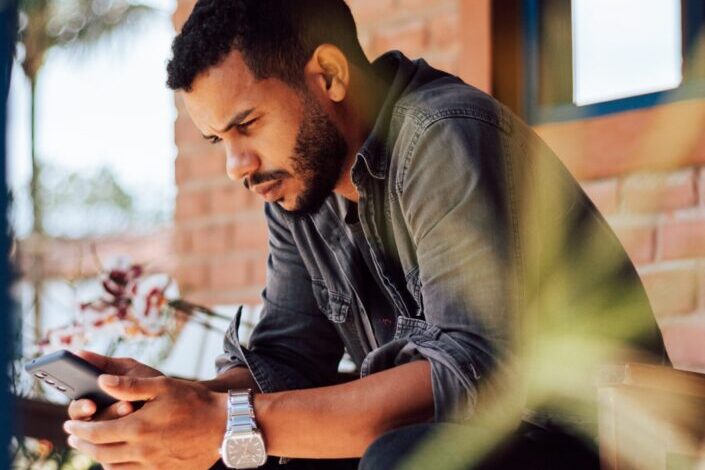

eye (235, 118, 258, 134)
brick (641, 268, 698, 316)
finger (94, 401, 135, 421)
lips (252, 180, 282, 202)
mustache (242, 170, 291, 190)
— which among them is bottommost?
finger (94, 401, 135, 421)

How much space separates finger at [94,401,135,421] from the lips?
51 centimetres

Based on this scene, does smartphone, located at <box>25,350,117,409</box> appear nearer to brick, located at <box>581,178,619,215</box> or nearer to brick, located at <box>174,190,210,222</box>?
brick, located at <box>581,178,619,215</box>

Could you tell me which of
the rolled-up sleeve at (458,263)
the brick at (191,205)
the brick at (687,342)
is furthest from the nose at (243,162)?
the brick at (191,205)

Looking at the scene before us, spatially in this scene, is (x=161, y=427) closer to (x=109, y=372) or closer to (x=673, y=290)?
(x=109, y=372)

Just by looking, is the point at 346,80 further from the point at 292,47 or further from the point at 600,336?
the point at 600,336

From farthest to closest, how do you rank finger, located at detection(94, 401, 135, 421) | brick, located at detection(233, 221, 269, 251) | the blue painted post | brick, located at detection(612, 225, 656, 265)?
brick, located at detection(233, 221, 269, 251) < brick, located at detection(612, 225, 656, 265) < finger, located at detection(94, 401, 135, 421) < the blue painted post

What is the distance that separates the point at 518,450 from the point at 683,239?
54.8 inches

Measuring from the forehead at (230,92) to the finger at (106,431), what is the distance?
0.62m

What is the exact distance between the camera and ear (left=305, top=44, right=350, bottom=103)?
7.42ft

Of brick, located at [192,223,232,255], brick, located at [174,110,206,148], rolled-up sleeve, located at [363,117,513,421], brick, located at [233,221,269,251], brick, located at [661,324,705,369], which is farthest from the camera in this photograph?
brick, located at [174,110,206,148]

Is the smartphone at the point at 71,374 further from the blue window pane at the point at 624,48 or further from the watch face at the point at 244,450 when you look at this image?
the blue window pane at the point at 624,48

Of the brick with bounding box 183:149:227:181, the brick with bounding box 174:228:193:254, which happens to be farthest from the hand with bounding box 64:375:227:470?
the brick with bounding box 174:228:193:254

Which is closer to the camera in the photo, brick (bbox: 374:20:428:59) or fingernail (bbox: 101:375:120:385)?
fingernail (bbox: 101:375:120:385)

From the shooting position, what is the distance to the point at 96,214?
17203 mm
